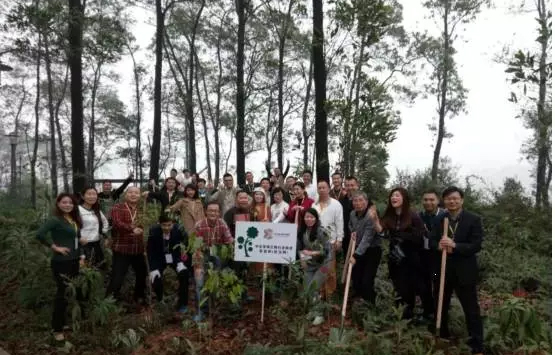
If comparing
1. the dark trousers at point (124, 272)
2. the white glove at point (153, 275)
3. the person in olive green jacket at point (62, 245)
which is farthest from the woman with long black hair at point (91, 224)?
the white glove at point (153, 275)

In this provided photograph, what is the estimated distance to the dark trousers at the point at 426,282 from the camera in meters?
5.27

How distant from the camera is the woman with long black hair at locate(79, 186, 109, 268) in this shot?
236 inches

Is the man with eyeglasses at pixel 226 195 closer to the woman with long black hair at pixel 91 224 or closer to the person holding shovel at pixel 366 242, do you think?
the woman with long black hair at pixel 91 224

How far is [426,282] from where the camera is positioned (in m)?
5.32

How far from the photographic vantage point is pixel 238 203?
651 cm

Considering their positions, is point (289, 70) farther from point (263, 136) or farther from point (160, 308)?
point (160, 308)

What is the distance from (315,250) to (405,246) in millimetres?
1164

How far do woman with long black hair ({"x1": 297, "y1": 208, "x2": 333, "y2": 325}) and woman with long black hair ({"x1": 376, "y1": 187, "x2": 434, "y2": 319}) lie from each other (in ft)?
2.59

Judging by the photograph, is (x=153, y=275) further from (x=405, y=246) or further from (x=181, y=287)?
(x=405, y=246)

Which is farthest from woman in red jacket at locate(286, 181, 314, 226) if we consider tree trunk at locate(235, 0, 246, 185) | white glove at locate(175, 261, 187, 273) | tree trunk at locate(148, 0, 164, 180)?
tree trunk at locate(148, 0, 164, 180)

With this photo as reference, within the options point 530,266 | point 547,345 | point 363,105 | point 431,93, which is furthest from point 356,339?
point 431,93

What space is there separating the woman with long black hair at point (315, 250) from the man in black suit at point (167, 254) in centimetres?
161

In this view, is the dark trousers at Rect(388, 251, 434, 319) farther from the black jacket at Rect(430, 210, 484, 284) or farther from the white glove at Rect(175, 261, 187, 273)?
the white glove at Rect(175, 261, 187, 273)

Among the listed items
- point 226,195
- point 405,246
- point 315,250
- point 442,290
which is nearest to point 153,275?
point 315,250
